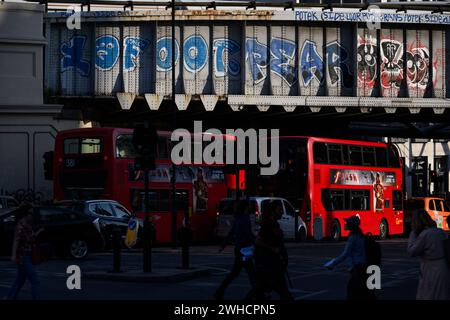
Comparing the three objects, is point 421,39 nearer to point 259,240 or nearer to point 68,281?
point 68,281

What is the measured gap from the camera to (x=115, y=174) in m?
37.7

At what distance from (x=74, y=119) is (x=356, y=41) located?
12.4m

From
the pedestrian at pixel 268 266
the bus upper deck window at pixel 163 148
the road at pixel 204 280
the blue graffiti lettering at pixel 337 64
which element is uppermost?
the blue graffiti lettering at pixel 337 64

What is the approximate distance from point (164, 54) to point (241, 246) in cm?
2378

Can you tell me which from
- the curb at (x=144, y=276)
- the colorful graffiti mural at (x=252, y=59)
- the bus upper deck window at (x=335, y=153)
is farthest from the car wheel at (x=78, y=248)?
the bus upper deck window at (x=335, y=153)

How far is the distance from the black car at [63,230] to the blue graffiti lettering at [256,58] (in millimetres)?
14552

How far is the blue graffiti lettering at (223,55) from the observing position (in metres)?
42.2

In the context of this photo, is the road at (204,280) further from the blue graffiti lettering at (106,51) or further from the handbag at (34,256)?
the blue graffiti lettering at (106,51)

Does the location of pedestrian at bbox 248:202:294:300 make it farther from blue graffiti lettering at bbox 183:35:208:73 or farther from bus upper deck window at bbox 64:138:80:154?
blue graffiti lettering at bbox 183:35:208:73

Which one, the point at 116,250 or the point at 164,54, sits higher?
the point at 164,54

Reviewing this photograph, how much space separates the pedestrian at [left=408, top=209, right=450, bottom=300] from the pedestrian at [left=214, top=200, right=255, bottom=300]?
5.04m

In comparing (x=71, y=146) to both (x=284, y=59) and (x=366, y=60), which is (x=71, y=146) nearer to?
(x=284, y=59)

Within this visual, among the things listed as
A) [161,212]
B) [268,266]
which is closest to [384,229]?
[161,212]

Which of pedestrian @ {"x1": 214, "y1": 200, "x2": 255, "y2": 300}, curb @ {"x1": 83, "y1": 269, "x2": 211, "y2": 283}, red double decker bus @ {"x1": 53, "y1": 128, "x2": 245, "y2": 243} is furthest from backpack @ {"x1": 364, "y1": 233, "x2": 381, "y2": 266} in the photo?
red double decker bus @ {"x1": 53, "y1": 128, "x2": 245, "y2": 243}
